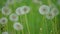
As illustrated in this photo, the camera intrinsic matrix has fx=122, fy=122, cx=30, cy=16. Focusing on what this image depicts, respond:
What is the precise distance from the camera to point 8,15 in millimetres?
1394

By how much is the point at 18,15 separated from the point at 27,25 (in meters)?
0.15

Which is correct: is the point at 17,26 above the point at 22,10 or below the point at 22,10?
below

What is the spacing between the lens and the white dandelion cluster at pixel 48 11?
1.31 m

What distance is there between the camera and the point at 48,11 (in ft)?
4.33

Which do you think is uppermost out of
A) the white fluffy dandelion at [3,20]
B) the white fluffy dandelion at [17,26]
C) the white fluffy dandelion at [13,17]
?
the white fluffy dandelion at [13,17]

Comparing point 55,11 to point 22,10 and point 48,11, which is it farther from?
point 22,10

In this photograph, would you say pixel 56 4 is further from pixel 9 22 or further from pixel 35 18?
pixel 9 22

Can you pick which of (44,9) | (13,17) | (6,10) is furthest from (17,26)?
(44,9)

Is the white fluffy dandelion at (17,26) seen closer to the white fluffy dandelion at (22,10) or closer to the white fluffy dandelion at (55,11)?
the white fluffy dandelion at (22,10)

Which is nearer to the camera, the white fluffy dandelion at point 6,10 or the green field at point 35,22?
the green field at point 35,22

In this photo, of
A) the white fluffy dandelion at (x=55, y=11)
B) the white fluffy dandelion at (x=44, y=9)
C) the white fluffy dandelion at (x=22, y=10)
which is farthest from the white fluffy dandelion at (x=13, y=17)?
the white fluffy dandelion at (x=55, y=11)

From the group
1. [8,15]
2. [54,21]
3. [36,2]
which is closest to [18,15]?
[8,15]

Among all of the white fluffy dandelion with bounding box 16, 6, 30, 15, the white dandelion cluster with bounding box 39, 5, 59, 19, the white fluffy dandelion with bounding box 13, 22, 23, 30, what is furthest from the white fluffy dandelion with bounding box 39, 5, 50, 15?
the white fluffy dandelion with bounding box 13, 22, 23, 30

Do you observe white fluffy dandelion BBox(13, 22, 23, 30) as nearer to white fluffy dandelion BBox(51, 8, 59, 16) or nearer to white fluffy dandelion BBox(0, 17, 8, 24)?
white fluffy dandelion BBox(0, 17, 8, 24)
